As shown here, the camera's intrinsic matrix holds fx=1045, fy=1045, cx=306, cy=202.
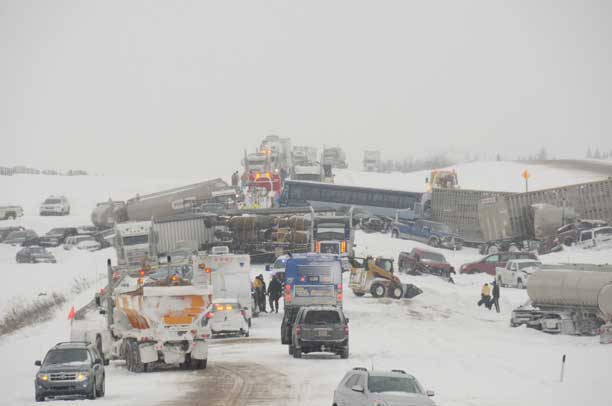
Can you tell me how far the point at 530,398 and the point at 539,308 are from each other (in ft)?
51.7

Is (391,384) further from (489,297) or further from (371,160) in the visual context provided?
(371,160)

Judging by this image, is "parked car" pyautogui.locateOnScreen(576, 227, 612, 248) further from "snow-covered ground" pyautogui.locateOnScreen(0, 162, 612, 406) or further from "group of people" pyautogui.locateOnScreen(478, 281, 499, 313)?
"group of people" pyautogui.locateOnScreen(478, 281, 499, 313)

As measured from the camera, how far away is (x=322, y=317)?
29.0 m

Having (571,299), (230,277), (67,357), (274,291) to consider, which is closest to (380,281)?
(274,291)

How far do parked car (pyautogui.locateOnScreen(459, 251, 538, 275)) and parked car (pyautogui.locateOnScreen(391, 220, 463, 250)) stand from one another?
39.2 feet

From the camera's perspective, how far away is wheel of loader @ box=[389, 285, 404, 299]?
150 feet

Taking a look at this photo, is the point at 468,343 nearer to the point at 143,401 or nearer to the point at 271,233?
the point at 143,401

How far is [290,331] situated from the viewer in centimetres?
3167

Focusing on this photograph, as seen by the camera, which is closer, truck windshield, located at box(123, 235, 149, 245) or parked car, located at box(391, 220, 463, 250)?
truck windshield, located at box(123, 235, 149, 245)

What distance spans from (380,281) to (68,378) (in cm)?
2567

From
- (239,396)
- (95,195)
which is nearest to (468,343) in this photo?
(239,396)

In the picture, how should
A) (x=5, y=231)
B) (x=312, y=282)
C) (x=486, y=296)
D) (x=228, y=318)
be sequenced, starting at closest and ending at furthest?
1. (x=228, y=318)
2. (x=312, y=282)
3. (x=486, y=296)
4. (x=5, y=231)

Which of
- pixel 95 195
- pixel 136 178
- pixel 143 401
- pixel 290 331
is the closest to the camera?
pixel 143 401

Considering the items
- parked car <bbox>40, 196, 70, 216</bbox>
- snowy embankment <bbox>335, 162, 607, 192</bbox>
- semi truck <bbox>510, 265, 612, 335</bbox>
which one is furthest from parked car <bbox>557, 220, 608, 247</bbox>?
parked car <bbox>40, 196, 70, 216</bbox>
